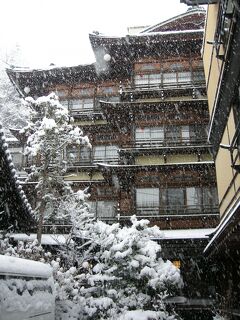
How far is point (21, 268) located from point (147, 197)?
16.8 metres

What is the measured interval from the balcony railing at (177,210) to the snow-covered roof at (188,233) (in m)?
0.83

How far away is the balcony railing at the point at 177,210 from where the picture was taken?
68.3 feet

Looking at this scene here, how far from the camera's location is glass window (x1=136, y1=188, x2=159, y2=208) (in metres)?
21.9

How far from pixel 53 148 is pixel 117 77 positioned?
10.1 meters

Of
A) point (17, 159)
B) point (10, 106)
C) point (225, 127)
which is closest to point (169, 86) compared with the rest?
point (17, 159)

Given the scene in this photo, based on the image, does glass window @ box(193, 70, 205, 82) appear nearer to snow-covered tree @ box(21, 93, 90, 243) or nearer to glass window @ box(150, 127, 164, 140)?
glass window @ box(150, 127, 164, 140)

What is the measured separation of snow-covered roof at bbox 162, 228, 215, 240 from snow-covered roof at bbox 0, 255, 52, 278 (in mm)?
12434

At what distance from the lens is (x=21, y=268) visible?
18.2 feet

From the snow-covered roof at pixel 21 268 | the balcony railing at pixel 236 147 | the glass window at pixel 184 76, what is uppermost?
the glass window at pixel 184 76

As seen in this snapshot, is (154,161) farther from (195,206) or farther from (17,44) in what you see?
(17,44)

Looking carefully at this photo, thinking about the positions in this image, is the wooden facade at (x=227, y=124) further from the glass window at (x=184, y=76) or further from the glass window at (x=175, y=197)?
the glass window at (x=184, y=76)

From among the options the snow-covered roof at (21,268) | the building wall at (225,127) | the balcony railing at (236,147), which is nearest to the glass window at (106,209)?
the building wall at (225,127)

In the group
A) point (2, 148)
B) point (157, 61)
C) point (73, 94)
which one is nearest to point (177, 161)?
point (157, 61)

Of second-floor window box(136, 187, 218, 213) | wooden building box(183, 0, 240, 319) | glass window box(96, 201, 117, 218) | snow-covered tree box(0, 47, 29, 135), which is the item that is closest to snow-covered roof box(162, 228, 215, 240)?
second-floor window box(136, 187, 218, 213)
